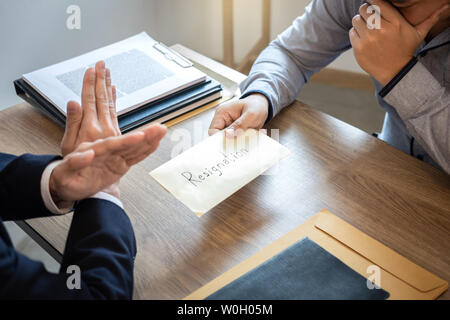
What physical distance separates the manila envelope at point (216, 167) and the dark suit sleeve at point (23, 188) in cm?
21

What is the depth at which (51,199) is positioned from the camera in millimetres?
749

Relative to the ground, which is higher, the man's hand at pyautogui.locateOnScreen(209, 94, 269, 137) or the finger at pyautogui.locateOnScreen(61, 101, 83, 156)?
the finger at pyautogui.locateOnScreen(61, 101, 83, 156)

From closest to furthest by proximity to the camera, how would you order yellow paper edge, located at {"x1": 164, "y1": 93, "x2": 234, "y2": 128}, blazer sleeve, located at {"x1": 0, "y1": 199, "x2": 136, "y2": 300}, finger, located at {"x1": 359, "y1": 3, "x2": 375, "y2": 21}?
1. blazer sleeve, located at {"x1": 0, "y1": 199, "x2": 136, "y2": 300}
2. finger, located at {"x1": 359, "y1": 3, "x2": 375, "y2": 21}
3. yellow paper edge, located at {"x1": 164, "y1": 93, "x2": 234, "y2": 128}

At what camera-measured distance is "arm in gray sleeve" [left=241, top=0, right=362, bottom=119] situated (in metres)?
1.09

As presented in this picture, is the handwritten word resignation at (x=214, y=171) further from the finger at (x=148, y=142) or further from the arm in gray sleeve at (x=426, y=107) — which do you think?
the arm in gray sleeve at (x=426, y=107)

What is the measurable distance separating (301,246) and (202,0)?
217 centimetres

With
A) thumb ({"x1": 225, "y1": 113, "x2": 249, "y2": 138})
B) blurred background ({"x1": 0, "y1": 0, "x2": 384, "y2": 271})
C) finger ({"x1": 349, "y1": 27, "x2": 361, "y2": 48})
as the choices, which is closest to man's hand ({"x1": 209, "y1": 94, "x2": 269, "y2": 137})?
thumb ({"x1": 225, "y1": 113, "x2": 249, "y2": 138})

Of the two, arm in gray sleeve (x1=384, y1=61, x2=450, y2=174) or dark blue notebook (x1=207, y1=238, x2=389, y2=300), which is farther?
arm in gray sleeve (x1=384, y1=61, x2=450, y2=174)

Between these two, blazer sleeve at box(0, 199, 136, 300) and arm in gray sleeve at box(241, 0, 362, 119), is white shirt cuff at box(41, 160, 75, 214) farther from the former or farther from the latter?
arm in gray sleeve at box(241, 0, 362, 119)

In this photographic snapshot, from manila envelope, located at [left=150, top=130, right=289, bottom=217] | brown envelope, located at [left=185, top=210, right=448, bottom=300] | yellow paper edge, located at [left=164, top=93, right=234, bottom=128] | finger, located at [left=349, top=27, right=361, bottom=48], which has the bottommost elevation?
brown envelope, located at [left=185, top=210, right=448, bottom=300]

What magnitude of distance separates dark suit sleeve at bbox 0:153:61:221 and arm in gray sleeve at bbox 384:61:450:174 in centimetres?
65
